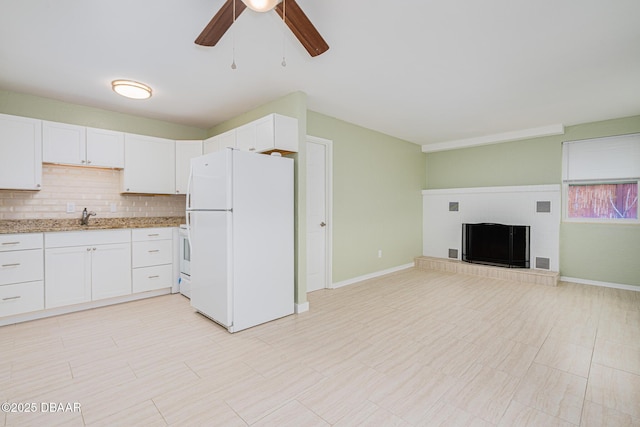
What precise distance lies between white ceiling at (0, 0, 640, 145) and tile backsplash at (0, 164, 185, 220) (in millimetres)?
905

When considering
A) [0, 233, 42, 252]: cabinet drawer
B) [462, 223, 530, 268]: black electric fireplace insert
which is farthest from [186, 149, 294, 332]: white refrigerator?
[462, 223, 530, 268]: black electric fireplace insert

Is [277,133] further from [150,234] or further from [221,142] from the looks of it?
[150,234]

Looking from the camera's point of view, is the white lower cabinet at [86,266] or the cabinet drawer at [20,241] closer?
the cabinet drawer at [20,241]

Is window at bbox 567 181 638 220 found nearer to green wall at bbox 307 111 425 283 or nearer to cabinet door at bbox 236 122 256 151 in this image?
green wall at bbox 307 111 425 283

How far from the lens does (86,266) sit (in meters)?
3.27

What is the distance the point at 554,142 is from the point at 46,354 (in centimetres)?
684

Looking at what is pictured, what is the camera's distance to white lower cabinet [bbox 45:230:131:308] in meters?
3.07

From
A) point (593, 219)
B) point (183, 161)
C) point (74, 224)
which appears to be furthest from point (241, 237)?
point (593, 219)

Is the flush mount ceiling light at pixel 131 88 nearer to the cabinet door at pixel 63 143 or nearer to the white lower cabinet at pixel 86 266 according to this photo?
the cabinet door at pixel 63 143

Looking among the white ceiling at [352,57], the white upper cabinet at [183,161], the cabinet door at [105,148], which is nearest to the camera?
the white ceiling at [352,57]

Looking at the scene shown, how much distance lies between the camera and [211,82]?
3012mm

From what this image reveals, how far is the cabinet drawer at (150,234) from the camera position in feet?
11.9

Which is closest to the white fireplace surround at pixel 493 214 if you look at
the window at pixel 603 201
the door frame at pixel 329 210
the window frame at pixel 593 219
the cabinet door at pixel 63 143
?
the window frame at pixel 593 219

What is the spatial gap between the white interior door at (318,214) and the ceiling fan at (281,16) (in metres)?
2.12
